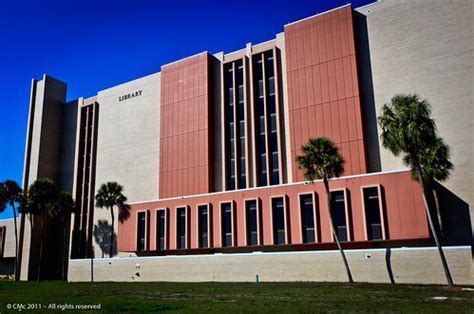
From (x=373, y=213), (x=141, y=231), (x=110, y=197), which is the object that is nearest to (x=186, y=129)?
(x=110, y=197)

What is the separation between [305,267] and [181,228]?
18940 mm

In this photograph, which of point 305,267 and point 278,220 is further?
point 278,220

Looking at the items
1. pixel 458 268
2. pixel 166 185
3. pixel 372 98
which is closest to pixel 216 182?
pixel 166 185

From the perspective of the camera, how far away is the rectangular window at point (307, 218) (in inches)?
1657

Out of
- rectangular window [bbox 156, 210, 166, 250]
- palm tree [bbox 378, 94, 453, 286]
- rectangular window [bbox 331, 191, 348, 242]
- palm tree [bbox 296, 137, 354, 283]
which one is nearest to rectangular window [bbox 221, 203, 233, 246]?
rectangular window [bbox 156, 210, 166, 250]

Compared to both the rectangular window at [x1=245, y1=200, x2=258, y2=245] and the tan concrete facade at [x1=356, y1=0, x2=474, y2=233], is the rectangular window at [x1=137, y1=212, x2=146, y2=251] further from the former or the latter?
the tan concrete facade at [x1=356, y1=0, x2=474, y2=233]

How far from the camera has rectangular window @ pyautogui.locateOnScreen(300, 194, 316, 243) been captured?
42094mm

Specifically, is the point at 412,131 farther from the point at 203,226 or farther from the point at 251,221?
the point at 203,226

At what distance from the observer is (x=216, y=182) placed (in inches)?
2163

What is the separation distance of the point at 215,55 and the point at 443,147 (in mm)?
32704

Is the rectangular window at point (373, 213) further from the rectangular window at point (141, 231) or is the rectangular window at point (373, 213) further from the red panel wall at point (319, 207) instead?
the rectangular window at point (141, 231)

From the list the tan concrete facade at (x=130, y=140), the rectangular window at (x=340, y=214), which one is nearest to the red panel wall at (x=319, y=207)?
the rectangular window at (x=340, y=214)

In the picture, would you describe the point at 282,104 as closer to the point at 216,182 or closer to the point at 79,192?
the point at 216,182

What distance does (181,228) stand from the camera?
5156 cm
